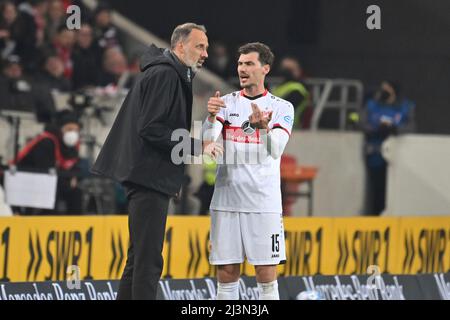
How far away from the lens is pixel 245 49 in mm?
9352

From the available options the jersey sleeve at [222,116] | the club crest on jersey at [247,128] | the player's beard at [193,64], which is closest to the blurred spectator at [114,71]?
the jersey sleeve at [222,116]

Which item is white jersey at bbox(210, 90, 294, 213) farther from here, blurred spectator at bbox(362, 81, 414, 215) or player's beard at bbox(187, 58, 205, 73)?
blurred spectator at bbox(362, 81, 414, 215)

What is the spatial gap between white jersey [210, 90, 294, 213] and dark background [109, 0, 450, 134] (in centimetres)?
882

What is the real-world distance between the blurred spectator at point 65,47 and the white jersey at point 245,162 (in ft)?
23.9

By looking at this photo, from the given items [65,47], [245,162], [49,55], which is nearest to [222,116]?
[245,162]

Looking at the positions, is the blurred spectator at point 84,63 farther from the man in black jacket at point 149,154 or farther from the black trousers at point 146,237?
the black trousers at point 146,237

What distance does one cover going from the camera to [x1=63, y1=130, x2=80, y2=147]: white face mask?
14094 millimetres

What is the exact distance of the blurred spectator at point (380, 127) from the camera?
16703mm

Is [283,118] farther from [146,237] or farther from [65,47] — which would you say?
[65,47]

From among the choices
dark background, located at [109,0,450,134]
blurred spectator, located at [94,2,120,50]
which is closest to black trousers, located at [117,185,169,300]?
blurred spectator, located at [94,2,120,50]

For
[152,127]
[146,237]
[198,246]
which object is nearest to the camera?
[152,127]

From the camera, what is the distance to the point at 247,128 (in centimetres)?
938

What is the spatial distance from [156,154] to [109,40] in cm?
888

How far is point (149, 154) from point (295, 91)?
7.60m
